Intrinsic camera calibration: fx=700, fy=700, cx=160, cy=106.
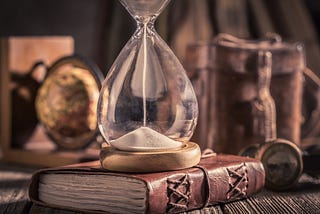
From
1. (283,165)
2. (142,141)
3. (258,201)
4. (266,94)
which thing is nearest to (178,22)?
(266,94)

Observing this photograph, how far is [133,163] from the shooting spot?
4.19ft

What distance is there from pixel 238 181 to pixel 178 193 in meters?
0.19

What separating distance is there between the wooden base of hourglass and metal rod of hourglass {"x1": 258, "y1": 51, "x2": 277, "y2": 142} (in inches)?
26.2

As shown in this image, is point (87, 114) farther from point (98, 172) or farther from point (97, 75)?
Answer: point (98, 172)

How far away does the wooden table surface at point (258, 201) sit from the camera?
1375 mm

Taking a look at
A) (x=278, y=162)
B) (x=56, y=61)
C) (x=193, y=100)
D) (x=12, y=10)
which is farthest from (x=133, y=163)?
(x=12, y=10)

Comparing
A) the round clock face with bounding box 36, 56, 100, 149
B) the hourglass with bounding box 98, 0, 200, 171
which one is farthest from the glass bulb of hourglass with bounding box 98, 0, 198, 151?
the round clock face with bounding box 36, 56, 100, 149

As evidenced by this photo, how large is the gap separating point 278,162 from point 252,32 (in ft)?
5.18

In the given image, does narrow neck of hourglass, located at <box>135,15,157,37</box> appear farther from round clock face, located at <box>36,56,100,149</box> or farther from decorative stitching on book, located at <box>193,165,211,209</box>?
round clock face, located at <box>36,56,100,149</box>

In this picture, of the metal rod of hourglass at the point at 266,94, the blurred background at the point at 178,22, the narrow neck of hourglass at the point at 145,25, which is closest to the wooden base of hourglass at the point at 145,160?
the narrow neck of hourglass at the point at 145,25

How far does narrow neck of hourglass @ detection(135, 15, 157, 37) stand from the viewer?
135cm

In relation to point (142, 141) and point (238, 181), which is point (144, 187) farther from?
point (238, 181)

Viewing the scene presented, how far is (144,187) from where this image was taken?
123cm

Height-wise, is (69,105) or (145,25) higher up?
(145,25)
